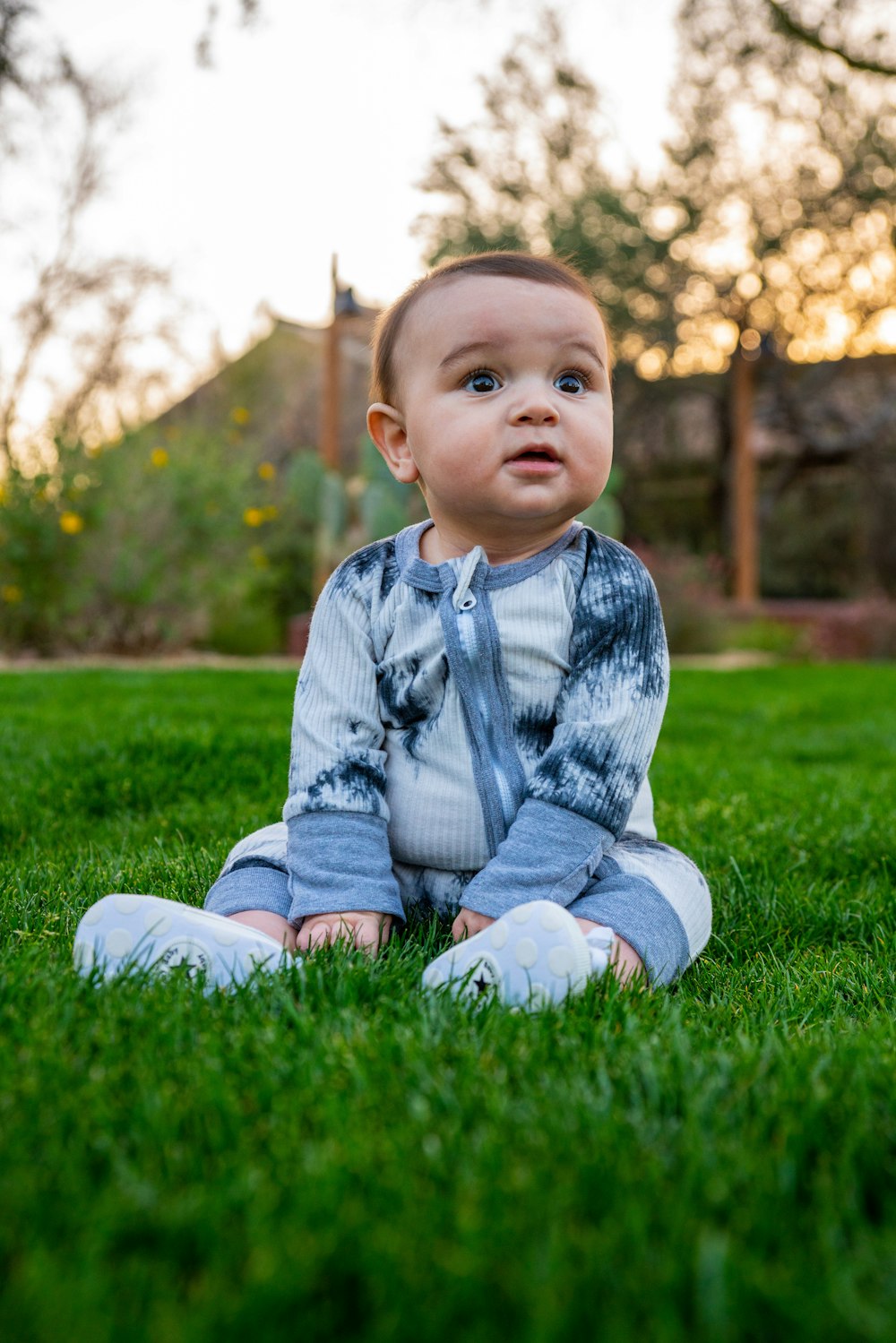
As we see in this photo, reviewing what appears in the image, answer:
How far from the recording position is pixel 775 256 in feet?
50.6

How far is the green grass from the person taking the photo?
0.83 metres

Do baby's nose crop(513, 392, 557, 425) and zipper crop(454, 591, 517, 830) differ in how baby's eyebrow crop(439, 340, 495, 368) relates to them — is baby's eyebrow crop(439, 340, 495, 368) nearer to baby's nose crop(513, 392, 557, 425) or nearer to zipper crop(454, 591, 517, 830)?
baby's nose crop(513, 392, 557, 425)

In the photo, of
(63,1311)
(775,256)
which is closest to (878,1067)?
(63,1311)

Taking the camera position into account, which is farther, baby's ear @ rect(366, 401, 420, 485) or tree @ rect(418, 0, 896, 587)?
tree @ rect(418, 0, 896, 587)

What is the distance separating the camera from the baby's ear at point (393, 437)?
2.16 meters

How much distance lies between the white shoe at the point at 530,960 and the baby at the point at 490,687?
0.71 feet

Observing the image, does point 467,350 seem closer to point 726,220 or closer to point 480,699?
point 480,699

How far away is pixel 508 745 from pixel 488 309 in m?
0.75

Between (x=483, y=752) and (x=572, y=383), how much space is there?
2.21 ft

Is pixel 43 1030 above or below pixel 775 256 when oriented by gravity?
below

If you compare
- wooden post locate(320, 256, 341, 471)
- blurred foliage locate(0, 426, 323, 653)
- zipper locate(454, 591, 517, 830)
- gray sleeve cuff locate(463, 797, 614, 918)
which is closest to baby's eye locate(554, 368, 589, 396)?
zipper locate(454, 591, 517, 830)

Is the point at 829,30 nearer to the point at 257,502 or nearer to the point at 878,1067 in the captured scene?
the point at 257,502

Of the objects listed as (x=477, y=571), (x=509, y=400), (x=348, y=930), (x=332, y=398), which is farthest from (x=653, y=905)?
(x=332, y=398)

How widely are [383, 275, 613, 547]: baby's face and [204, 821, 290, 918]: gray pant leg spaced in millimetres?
722
